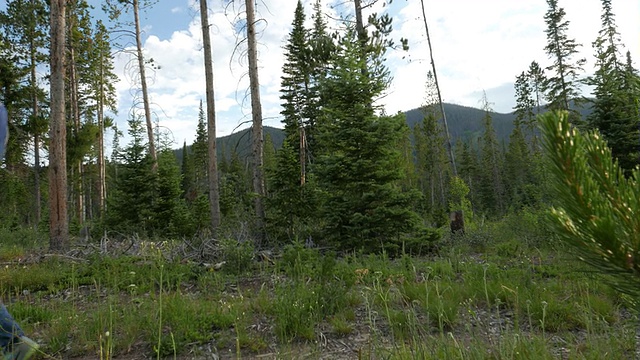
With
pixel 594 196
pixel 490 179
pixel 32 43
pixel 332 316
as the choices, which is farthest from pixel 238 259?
pixel 490 179

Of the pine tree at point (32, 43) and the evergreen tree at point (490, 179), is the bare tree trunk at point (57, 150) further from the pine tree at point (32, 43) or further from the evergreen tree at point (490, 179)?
the evergreen tree at point (490, 179)

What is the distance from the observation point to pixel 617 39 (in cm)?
2922

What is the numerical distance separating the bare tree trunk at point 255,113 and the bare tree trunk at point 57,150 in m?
4.98

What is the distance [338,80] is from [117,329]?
24.6ft

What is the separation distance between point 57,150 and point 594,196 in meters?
10.9

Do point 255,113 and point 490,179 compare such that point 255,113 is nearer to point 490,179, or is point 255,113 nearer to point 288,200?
point 288,200

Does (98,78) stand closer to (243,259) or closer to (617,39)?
(243,259)

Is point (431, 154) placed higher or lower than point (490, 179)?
higher

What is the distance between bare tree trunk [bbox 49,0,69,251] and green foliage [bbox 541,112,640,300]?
10.6 m

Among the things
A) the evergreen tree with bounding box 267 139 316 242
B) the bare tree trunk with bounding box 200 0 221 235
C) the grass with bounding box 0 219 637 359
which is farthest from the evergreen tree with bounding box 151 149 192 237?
the grass with bounding box 0 219 637 359

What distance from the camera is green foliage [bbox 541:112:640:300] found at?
807mm

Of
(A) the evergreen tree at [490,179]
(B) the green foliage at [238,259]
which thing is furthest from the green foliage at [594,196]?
(A) the evergreen tree at [490,179]

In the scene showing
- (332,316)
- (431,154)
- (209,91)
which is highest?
(431,154)

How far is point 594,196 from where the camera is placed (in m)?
0.81
